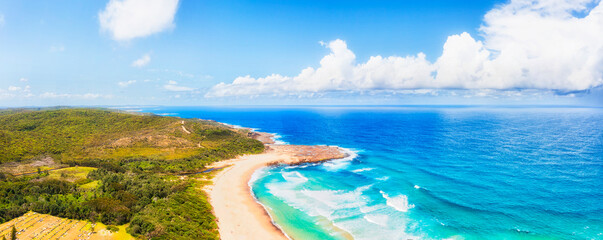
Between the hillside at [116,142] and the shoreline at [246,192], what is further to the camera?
the hillside at [116,142]

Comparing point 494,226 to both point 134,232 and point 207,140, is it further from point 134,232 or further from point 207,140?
point 207,140

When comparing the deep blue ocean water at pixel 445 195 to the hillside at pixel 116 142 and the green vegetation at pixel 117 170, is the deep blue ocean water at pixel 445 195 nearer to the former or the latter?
the green vegetation at pixel 117 170

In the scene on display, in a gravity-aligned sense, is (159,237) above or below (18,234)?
below

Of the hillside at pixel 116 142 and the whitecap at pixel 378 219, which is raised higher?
the hillside at pixel 116 142

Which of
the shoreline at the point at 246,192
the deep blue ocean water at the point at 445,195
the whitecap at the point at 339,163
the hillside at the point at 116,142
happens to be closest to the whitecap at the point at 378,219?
the deep blue ocean water at the point at 445,195

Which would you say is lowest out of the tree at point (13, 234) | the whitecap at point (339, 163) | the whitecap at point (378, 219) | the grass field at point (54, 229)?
the whitecap at point (378, 219)

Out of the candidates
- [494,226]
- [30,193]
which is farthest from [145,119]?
[494,226]

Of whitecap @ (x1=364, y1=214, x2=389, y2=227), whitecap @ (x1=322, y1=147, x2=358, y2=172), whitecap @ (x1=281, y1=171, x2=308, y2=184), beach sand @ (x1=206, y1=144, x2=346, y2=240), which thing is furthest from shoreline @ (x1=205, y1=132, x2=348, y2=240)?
whitecap @ (x1=364, y1=214, x2=389, y2=227)

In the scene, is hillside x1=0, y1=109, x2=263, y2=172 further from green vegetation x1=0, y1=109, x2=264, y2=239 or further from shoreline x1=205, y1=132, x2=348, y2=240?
shoreline x1=205, y1=132, x2=348, y2=240
